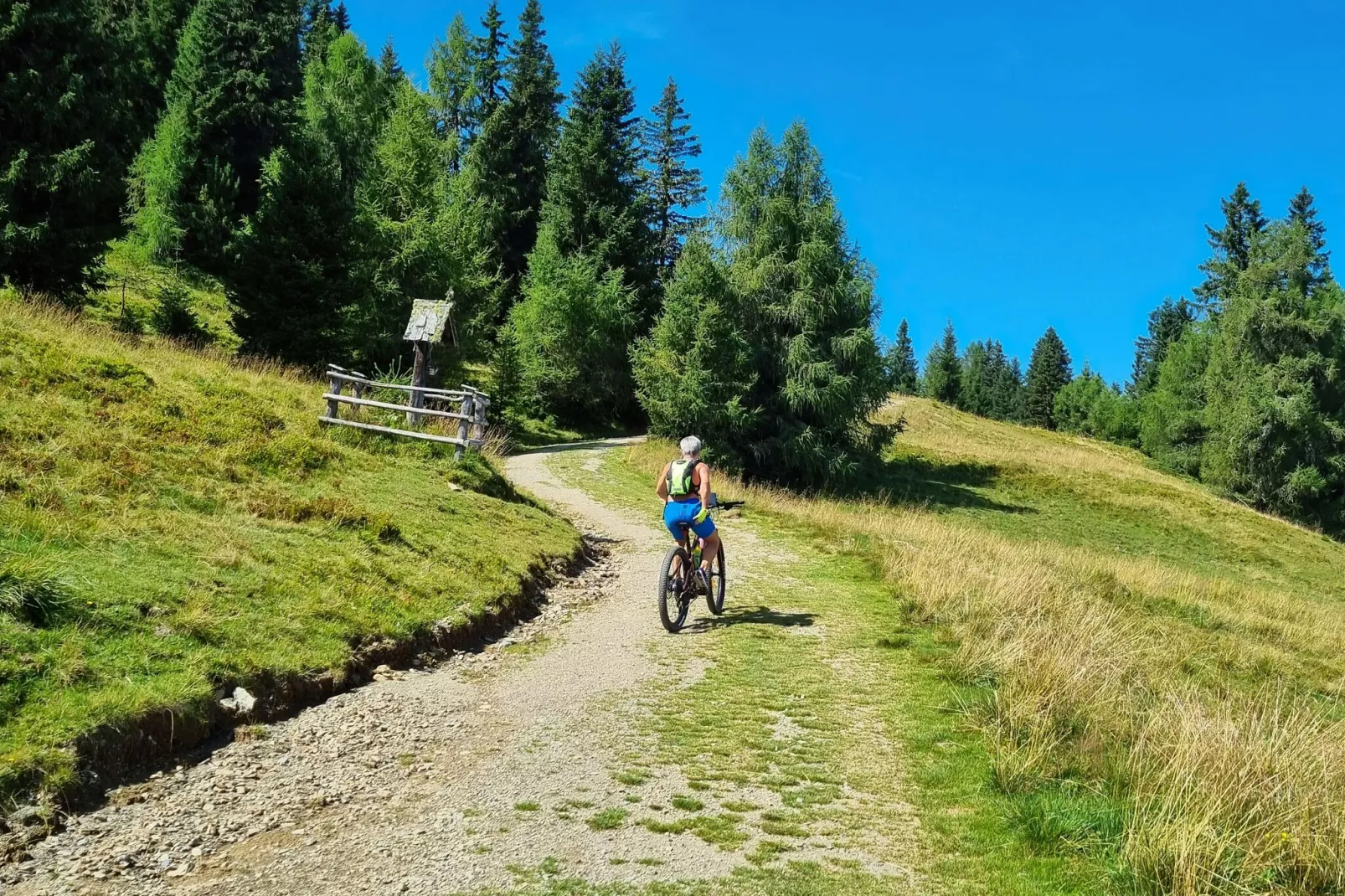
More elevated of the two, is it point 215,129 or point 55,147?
point 215,129

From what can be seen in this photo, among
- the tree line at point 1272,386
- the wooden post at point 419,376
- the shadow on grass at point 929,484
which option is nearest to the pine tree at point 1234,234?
the tree line at point 1272,386

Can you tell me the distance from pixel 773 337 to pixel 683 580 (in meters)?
23.0

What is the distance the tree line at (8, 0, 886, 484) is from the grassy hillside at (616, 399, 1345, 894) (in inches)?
216

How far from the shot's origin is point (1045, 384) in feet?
353

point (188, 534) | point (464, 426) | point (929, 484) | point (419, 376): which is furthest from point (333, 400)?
point (929, 484)

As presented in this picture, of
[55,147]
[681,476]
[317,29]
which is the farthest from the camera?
[317,29]

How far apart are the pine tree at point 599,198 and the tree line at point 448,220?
14cm

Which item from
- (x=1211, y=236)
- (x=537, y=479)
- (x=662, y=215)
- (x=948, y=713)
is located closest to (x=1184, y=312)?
(x=1211, y=236)

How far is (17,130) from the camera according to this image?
2094cm

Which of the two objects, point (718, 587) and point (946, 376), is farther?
point (946, 376)

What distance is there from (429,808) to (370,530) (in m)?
6.47

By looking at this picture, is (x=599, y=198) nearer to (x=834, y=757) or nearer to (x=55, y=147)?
(x=55, y=147)

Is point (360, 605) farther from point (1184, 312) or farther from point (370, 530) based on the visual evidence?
point (1184, 312)

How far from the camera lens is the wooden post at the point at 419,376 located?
17672 millimetres
